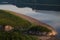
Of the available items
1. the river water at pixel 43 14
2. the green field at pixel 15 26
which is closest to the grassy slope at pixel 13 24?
the green field at pixel 15 26

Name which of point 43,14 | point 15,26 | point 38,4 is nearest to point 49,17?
point 43,14

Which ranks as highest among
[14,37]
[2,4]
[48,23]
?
[2,4]

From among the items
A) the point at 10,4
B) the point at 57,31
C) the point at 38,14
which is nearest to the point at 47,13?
the point at 38,14

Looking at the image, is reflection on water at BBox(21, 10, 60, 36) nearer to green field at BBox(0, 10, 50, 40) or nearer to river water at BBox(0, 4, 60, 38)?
river water at BBox(0, 4, 60, 38)

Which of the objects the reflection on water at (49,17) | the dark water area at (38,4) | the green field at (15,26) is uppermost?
the dark water area at (38,4)

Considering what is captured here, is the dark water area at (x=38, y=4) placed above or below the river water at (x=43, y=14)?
above

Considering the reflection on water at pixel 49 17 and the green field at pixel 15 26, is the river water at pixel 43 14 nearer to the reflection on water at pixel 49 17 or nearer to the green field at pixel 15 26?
the reflection on water at pixel 49 17

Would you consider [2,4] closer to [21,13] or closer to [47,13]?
[21,13]

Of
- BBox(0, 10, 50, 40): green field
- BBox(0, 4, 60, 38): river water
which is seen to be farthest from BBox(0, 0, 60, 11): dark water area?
BBox(0, 10, 50, 40): green field
